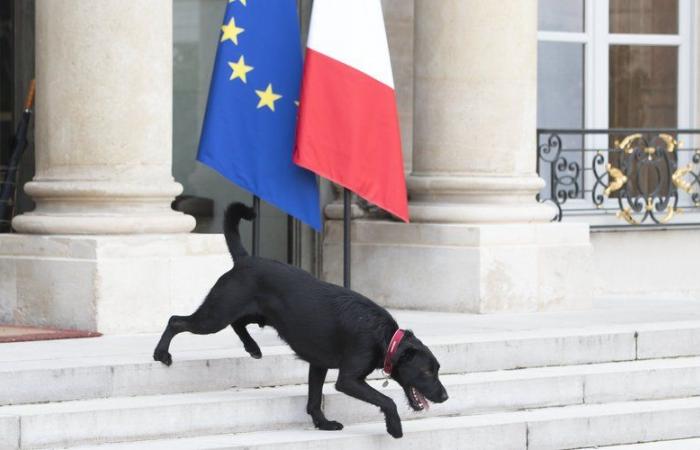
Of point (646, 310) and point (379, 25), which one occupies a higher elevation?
point (379, 25)

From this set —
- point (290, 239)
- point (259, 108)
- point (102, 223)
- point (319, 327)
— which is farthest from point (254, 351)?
point (290, 239)

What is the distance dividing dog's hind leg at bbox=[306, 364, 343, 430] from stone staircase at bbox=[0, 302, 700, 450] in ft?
0.21

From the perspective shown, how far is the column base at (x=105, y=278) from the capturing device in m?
9.89

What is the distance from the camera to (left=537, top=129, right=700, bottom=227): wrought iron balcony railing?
534 inches

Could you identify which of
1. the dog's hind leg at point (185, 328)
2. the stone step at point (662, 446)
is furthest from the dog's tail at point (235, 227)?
the stone step at point (662, 446)

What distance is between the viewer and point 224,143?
10758 mm

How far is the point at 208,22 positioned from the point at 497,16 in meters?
2.51

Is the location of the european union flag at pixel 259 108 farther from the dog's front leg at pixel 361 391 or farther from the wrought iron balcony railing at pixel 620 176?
the dog's front leg at pixel 361 391

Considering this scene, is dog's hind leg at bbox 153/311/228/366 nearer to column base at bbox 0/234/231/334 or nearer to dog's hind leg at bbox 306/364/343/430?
dog's hind leg at bbox 306/364/343/430

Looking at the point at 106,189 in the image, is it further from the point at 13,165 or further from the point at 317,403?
the point at 317,403

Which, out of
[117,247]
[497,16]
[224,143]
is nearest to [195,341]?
[117,247]

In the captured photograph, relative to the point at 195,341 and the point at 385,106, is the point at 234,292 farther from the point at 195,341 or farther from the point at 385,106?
the point at 385,106

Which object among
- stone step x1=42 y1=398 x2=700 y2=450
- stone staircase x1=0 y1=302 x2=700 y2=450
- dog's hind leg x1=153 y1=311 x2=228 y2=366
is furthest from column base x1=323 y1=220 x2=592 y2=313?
dog's hind leg x1=153 y1=311 x2=228 y2=366

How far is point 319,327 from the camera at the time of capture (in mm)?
8070
